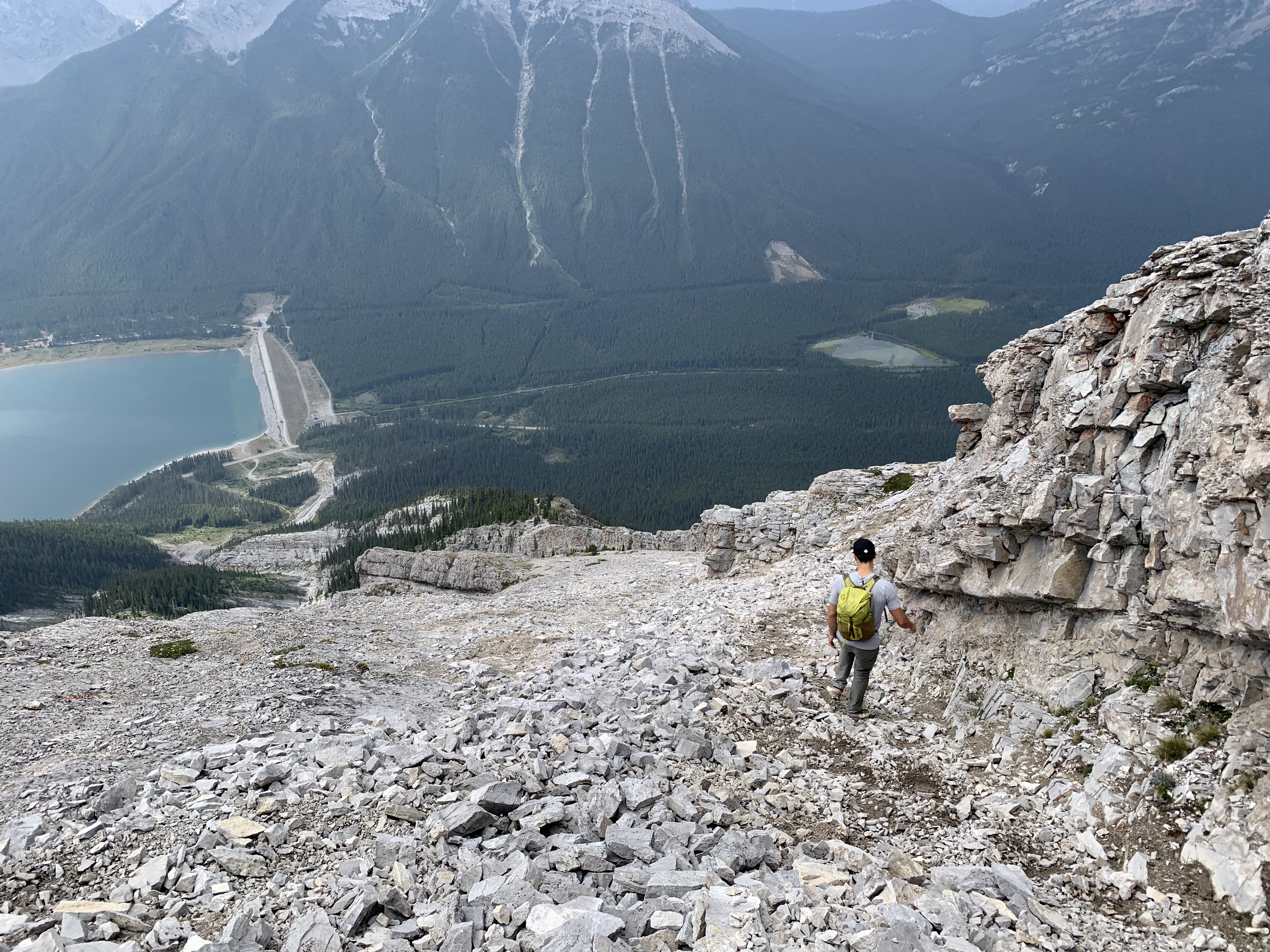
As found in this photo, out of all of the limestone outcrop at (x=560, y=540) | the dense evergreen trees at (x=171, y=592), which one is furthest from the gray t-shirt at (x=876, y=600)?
the dense evergreen trees at (x=171, y=592)

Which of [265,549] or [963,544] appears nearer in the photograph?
[963,544]

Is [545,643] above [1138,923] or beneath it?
beneath

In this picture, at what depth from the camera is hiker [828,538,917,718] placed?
519 inches

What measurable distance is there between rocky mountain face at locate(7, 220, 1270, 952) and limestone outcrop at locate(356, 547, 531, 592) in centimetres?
2897

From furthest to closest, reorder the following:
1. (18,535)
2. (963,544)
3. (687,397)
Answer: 1. (687,397)
2. (18,535)
3. (963,544)

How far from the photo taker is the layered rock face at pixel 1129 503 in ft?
34.2

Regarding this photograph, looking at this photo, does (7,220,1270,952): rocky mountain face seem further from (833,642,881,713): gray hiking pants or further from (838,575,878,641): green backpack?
(838,575,878,641): green backpack

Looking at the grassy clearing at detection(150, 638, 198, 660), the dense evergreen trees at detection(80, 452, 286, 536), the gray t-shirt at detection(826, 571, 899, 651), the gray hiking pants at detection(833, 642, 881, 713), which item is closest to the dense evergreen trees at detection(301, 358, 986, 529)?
the dense evergreen trees at detection(80, 452, 286, 536)

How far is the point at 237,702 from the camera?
52.8ft

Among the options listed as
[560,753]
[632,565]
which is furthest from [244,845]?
[632,565]

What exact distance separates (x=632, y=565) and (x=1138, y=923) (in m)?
34.3

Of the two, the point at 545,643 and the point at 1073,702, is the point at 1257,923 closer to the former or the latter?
the point at 1073,702

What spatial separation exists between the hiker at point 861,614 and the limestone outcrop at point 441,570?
32.4 m

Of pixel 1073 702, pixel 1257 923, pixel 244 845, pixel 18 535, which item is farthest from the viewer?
pixel 18 535
